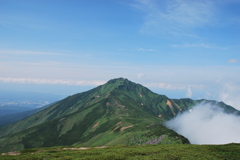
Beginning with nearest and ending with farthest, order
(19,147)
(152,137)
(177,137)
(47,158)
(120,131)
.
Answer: (47,158) → (177,137) → (152,137) → (120,131) → (19,147)

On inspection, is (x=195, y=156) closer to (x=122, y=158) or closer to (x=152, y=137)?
(x=122, y=158)

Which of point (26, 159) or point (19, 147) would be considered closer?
point (26, 159)

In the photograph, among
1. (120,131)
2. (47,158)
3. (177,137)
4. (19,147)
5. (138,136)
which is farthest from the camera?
(19,147)

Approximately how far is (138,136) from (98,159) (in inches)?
3132

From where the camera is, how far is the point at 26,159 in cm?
6059

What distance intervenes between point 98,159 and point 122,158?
865cm

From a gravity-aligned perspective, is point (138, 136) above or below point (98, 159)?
below

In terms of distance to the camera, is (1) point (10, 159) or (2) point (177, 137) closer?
(1) point (10, 159)

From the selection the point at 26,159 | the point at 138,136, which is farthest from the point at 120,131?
the point at 26,159

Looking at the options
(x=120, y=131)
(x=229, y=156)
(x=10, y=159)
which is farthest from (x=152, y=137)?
(x=10, y=159)

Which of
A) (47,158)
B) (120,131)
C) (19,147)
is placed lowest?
(19,147)

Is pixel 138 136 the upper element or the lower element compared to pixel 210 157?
lower

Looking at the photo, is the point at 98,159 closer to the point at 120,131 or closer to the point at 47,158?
the point at 47,158

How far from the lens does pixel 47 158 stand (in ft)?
206
